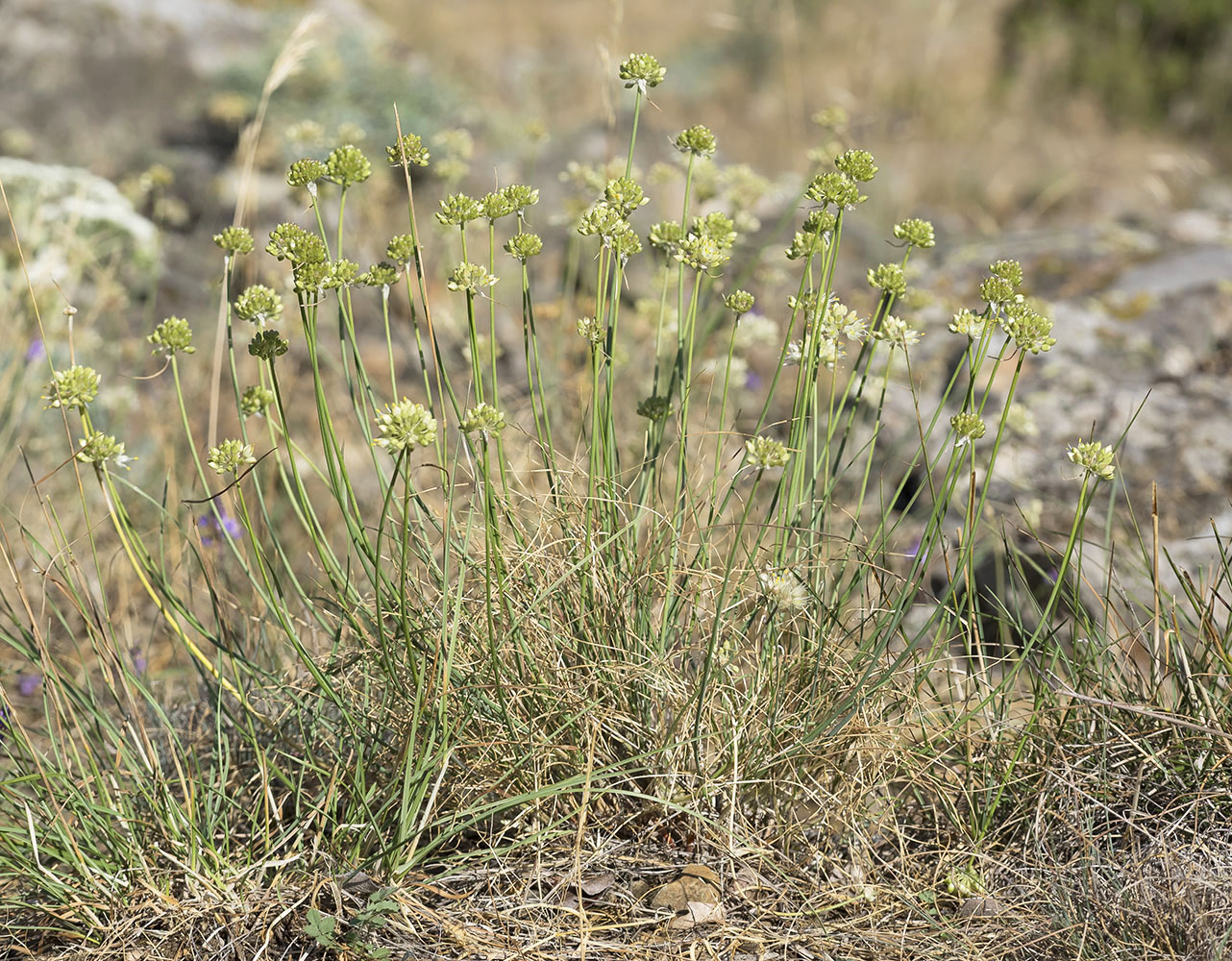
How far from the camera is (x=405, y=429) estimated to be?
127 centimetres

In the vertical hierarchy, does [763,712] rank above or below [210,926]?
above

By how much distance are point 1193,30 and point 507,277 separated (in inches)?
352

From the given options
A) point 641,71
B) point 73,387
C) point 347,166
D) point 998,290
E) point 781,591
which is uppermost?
point 641,71

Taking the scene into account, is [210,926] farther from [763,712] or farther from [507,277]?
[507,277]

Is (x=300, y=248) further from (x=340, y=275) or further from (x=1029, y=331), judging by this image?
(x=1029, y=331)

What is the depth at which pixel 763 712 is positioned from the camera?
1.71m

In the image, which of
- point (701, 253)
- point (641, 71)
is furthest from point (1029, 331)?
point (641, 71)

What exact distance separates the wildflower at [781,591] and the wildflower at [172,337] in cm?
99

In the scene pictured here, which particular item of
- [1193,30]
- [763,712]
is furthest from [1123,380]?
[1193,30]

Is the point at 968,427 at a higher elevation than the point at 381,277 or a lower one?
lower

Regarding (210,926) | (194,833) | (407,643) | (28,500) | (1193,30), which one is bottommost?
(28,500)

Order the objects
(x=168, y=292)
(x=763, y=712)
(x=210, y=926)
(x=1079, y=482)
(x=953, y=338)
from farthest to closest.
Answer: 1. (x=168, y=292)
2. (x=953, y=338)
3. (x=1079, y=482)
4. (x=763, y=712)
5. (x=210, y=926)

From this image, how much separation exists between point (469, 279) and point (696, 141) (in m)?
0.47

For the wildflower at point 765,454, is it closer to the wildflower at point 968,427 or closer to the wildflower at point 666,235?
the wildflower at point 968,427
